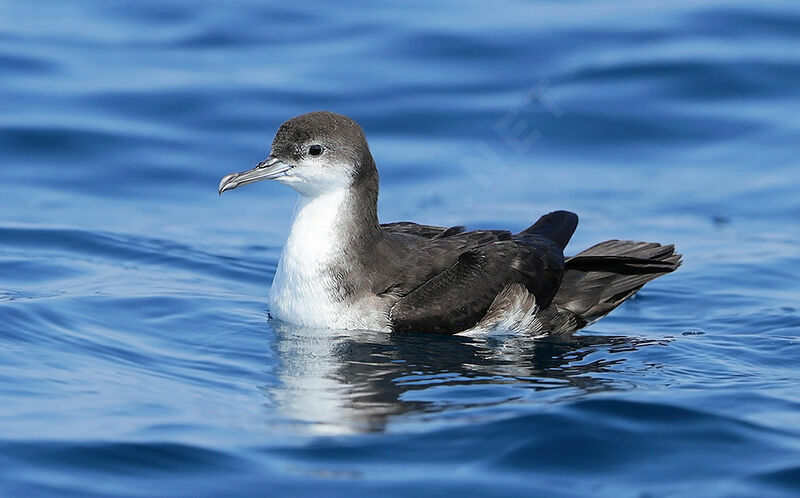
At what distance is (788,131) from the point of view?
1289 cm

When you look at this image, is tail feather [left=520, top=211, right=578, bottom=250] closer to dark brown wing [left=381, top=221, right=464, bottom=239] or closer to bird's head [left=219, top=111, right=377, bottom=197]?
dark brown wing [left=381, top=221, right=464, bottom=239]

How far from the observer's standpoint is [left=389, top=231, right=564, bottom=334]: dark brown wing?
803cm

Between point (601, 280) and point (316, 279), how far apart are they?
1.97 meters

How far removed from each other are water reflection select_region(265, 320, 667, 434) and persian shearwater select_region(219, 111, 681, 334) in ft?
0.41

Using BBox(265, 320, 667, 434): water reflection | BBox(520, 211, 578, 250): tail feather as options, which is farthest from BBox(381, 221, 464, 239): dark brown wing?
BBox(265, 320, 667, 434): water reflection

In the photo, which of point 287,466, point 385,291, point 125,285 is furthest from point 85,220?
point 287,466

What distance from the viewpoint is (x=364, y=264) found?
812 cm

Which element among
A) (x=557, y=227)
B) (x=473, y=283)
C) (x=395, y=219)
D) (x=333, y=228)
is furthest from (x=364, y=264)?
(x=395, y=219)

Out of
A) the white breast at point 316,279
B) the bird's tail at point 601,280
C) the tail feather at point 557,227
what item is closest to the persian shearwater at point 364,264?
the white breast at point 316,279

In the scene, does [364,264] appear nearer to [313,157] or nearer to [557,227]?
[313,157]

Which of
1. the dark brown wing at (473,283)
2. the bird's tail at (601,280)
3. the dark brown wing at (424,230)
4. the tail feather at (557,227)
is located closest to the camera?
the dark brown wing at (473,283)

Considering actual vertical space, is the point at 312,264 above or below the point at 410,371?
above

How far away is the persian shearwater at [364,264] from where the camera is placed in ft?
26.4

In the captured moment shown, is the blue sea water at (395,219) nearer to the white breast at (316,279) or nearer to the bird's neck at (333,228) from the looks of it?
the white breast at (316,279)
